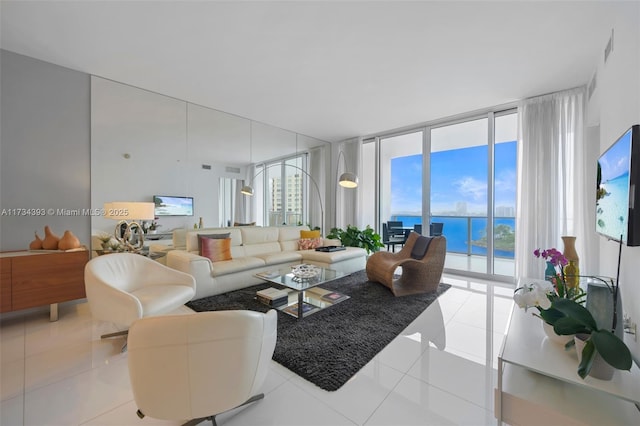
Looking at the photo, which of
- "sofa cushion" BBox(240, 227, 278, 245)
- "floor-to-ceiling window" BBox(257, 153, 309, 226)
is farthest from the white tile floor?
"floor-to-ceiling window" BBox(257, 153, 309, 226)

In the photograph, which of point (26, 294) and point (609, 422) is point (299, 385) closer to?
point (609, 422)

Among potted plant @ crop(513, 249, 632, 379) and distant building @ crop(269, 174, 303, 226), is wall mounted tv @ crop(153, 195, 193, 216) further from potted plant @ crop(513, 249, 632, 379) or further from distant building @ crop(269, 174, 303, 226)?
potted plant @ crop(513, 249, 632, 379)

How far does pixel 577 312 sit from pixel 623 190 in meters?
0.76

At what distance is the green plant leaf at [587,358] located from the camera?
1051mm

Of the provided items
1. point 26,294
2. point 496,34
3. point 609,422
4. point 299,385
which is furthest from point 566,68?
point 26,294

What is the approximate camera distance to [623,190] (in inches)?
53.6

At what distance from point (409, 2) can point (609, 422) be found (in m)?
2.78

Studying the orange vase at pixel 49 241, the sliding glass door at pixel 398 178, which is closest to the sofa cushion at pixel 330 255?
the sliding glass door at pixel 398 178

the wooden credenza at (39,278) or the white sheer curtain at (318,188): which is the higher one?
the white sheer curtain at (318,188)

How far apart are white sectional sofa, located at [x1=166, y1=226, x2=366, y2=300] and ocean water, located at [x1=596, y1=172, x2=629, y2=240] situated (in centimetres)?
298

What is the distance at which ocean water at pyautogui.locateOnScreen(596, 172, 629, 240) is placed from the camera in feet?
4.35

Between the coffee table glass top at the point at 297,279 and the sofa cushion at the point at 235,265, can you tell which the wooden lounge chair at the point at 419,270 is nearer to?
the coffee table glass top at the point at 297,279

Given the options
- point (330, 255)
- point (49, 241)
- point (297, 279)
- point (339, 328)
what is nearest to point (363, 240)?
point (330, 255)

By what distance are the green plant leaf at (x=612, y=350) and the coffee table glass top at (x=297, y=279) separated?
199 cm
